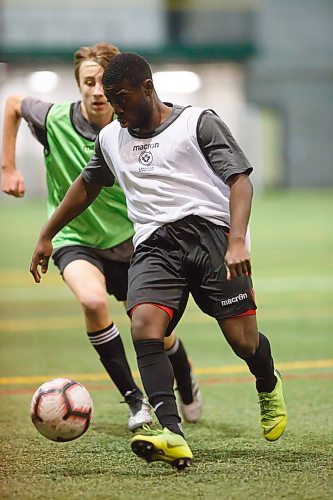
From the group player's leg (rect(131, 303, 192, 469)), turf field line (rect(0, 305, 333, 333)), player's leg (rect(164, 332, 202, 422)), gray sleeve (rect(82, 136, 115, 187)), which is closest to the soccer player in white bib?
player's leg (rect(131, 303, 192, 469))

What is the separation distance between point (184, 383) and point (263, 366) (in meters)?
1.19

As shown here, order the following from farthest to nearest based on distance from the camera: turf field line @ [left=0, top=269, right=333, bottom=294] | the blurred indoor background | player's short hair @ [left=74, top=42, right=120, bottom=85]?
the blurred indoor background < turf field line @ [left=0, top=269, right=333, bottom=294] < player's short hair @ [left=74, top=42, right=120, bottom=85]

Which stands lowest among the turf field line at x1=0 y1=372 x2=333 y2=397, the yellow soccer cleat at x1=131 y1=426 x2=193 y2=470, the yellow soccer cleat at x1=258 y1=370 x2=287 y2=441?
the turf field line at x1=0 y1=372 x2=333 y2=397

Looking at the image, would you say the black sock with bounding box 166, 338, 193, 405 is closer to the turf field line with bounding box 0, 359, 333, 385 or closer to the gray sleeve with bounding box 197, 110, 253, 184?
the turf field line with bounding box 0, 359, 333, 385

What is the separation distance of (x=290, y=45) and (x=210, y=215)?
31.8 m

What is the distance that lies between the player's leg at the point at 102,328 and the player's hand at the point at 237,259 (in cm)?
129

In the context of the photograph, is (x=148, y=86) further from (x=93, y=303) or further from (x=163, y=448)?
(x=163, y=448)

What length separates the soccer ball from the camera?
16.1ft

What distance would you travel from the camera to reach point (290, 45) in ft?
117

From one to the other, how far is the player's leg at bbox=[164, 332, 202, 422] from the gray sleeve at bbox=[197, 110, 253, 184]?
1560 millimetres

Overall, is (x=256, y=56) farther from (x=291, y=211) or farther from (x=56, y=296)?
(x=56, y=296)

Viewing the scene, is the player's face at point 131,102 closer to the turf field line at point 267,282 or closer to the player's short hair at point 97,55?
the player's short hair at point 97,55

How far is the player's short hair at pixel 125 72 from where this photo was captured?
466cm

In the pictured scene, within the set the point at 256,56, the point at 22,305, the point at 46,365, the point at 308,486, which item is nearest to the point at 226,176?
the point at 308,486
